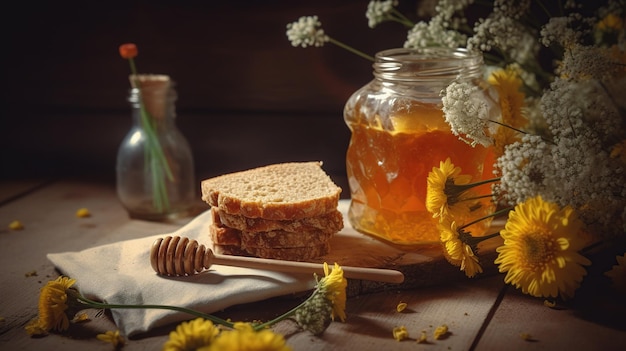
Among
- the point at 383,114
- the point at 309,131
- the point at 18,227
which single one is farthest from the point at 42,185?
the point at 383,114

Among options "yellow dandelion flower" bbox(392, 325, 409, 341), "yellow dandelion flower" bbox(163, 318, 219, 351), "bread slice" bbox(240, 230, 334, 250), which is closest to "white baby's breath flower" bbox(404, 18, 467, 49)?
"bread slice" bbox(240, 230, 334, 250)

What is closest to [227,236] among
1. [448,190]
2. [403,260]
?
[403,260]

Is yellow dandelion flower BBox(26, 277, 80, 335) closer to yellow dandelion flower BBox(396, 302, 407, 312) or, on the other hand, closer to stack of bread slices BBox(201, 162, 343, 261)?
stack of bread slices BBox(201, 162, 343, 261)

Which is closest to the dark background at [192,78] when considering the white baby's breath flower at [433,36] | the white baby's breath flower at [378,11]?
the white baby's breath flower at [378,11]

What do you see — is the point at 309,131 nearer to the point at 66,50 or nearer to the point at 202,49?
the point at 202,49

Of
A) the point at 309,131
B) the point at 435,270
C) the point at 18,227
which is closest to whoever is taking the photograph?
the point at 435,270

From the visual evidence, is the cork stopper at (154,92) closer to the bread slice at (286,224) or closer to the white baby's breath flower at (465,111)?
the bread slice at (286,224)
